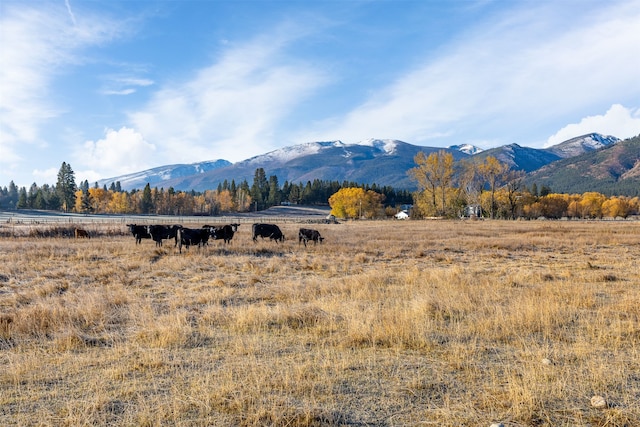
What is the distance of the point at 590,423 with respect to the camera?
15.2 feet

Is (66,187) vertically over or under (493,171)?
over

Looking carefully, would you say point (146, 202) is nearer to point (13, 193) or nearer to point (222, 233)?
point (13, 193)

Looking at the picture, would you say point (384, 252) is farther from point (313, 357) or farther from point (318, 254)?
point (313, 357)

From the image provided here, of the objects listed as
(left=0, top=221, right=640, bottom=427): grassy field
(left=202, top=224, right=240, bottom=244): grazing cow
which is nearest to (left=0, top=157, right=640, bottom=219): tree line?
(left=202, top=224, right=240, bottom=244): grazing cow

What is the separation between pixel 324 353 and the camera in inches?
277

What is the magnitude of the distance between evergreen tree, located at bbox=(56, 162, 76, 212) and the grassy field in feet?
416

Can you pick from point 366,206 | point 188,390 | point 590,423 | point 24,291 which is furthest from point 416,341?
point 366,206

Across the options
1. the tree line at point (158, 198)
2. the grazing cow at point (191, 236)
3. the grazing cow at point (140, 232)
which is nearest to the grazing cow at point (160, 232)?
the grazing cow at point (191, 236)

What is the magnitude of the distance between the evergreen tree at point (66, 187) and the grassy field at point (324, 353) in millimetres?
126822

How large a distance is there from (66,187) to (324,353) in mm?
140171

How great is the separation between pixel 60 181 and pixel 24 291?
130880mm

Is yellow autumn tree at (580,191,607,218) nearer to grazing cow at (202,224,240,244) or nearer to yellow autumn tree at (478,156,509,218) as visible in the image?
yellow autumn tree at (478,156,509,218)

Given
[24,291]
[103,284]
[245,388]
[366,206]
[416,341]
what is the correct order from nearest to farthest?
1. [245,388]
2. [416,341]
3. [24,291]
4. [103,284]
5. [366,206]

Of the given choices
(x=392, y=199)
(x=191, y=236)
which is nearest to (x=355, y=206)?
(x=392, y=199)
